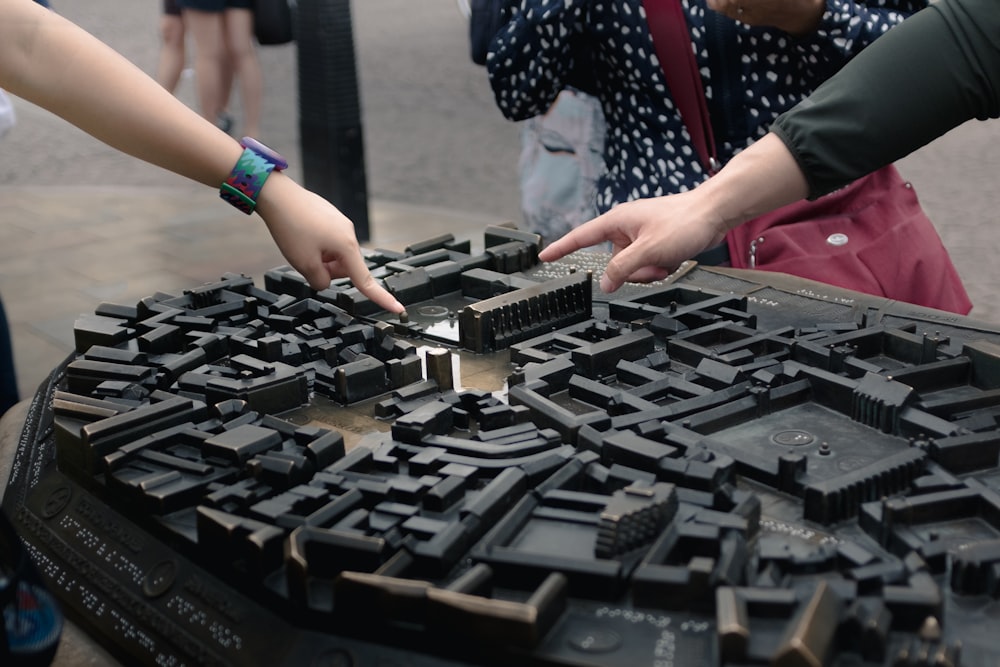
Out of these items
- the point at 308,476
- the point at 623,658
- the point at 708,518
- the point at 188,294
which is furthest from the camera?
the point at 188,294

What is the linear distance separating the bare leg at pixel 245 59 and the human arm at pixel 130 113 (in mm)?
4933

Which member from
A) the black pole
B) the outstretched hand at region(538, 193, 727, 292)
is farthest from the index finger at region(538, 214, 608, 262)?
the black pole

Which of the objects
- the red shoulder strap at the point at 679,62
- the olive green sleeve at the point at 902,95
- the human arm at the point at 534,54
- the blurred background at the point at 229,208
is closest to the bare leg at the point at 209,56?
the blurred background at the point at 229,208

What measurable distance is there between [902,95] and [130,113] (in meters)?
1.44

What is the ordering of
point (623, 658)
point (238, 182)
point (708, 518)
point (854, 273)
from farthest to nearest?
point (854, 273)
point (238, 182)
point (708, 518)
point (623, 658)

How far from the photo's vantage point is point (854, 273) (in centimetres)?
288

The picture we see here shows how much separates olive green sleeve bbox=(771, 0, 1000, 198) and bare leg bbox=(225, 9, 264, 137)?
523cm

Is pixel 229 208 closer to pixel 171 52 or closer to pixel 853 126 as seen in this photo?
pixel 171 52

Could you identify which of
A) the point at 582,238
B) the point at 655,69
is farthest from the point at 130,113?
the point at 655,69

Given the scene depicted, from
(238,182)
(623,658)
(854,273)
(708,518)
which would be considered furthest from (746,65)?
(623,658)

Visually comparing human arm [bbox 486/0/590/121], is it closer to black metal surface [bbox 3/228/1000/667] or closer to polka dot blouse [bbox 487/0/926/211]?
polka dot blouse [bbox 487/0/926/211]

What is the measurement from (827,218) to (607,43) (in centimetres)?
72

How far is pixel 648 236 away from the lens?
2.39 m

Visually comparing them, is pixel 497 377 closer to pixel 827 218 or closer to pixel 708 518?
pixel 708 518
